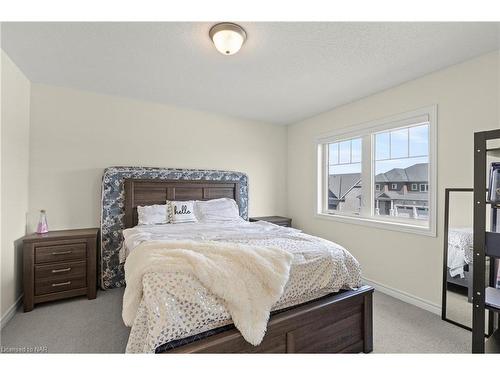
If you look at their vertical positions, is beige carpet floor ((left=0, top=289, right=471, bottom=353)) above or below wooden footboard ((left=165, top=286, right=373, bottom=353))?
below

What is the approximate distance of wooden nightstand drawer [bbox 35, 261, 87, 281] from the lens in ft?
8.03

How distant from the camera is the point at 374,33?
6.01ft

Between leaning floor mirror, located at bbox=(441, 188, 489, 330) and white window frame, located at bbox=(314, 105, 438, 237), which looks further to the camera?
white window frame, located at bbox=(314, 105, 438, 237)

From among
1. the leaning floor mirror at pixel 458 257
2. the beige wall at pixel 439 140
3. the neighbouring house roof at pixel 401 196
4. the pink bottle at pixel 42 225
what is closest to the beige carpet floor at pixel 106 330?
the leaning floor mirror at pixel 458 257

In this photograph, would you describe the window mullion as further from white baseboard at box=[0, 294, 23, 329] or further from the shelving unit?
white baseboard at box=[0, 294, 23, 329]

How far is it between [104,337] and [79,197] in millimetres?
1726

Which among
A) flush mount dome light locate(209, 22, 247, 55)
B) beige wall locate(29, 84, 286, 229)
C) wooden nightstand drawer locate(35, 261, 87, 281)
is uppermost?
flush mount dome light locate(209, 22, 247, 55)

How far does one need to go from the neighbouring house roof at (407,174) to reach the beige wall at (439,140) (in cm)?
23

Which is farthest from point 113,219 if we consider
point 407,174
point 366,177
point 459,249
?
point 459,249

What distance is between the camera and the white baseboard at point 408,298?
2430 millimetres

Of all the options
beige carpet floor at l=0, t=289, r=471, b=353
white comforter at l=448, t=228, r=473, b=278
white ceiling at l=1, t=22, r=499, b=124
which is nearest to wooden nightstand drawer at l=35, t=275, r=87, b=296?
beige carpet floor at l=0, t=289, r=471, b=353

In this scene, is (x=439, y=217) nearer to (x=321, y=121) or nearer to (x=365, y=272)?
(x=365, y=272)

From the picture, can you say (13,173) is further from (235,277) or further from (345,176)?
(345,176)

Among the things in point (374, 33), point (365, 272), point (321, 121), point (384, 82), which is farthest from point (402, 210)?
point (374, 33)
